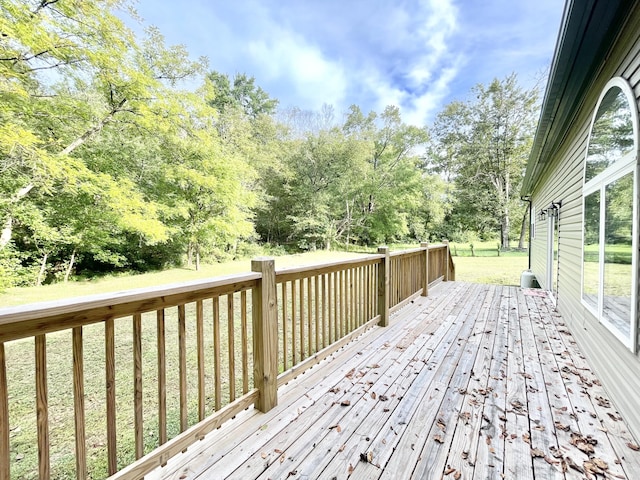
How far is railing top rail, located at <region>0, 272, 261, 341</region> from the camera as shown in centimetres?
95

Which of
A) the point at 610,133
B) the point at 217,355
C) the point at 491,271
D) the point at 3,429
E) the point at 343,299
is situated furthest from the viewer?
the point at 491,271

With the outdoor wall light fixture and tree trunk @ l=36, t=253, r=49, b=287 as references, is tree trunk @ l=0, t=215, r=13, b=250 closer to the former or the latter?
tree trunk @ l=36, t=253, r=49, b=287

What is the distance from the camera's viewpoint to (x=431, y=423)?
187 centimetres

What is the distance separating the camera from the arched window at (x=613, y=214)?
6.40ft

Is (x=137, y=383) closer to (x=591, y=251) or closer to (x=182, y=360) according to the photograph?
(x=182, y=360)

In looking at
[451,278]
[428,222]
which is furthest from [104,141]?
[428,222]

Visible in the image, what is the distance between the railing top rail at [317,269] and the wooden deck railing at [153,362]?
0.04 feet

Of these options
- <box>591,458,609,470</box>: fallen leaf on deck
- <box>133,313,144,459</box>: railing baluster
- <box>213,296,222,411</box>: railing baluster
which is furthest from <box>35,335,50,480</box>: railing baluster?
<box>591,458,609,470</box>: fallen leaf on deck

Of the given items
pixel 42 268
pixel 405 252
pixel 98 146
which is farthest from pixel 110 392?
pixel 42 268

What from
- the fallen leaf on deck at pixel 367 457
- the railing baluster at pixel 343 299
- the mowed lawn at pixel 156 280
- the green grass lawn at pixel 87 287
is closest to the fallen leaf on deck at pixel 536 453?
the fallen leaf on deck at pixel 367 457

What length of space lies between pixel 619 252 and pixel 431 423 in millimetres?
1979

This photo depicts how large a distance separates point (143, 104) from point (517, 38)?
1103cm

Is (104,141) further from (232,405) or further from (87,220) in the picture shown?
(232,405)

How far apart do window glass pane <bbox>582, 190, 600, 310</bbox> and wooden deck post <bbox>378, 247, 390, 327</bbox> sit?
6.69 ft
